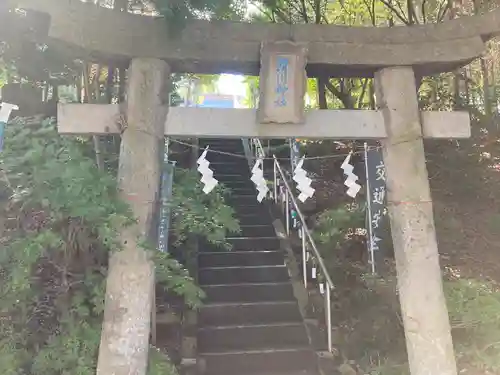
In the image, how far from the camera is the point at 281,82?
3.92 m

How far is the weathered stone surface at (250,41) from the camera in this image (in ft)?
12.0

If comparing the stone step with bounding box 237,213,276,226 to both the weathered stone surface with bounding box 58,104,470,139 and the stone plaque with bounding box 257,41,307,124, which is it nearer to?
the weathered stone surface with bounding box 58,104,470,139

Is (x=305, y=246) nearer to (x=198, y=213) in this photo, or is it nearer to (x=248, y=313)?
(x=248, y=313)

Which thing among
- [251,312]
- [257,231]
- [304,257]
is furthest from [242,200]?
[251,312]

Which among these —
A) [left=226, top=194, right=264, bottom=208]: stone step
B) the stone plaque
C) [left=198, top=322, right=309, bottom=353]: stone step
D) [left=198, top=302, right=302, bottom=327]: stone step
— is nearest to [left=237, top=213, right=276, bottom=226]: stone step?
[left=226, top=194, right=264, bottom=208]: stone step

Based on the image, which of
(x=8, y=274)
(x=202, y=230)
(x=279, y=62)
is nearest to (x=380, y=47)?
(x=279, y=62)

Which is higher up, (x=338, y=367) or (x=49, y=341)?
(x=49, y=341)

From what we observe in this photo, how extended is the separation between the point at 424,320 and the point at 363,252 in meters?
2.95

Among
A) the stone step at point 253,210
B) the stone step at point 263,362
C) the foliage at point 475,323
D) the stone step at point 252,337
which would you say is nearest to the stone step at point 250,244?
the stone step at point 253,210

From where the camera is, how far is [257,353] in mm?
5062

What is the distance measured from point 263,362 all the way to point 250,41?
3309 millimetres

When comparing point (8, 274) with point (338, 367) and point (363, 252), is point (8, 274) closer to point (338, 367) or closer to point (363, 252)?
point (338, 367)

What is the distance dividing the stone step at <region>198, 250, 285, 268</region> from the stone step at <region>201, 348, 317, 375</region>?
1636 mm

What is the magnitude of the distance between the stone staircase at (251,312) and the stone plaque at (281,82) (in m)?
2.65
